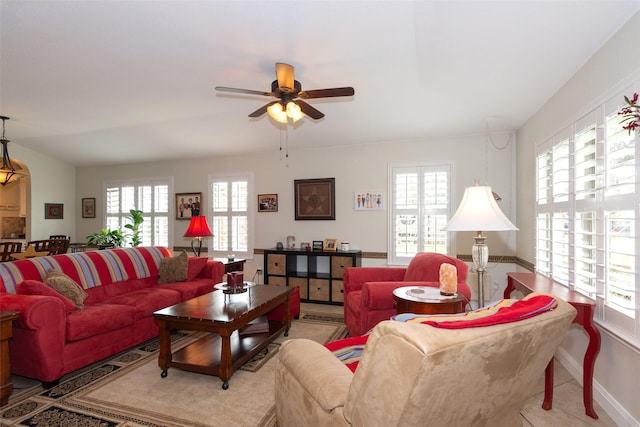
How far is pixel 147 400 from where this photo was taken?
2506 millimetres

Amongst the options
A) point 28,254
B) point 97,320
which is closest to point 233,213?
point 28,254

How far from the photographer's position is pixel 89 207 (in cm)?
750

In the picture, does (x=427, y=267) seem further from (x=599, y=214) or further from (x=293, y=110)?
(x=293, y=110)

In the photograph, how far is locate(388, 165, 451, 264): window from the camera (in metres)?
4.99

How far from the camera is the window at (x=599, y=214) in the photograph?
6.79 ft

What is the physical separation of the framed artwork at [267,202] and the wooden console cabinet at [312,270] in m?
0.79

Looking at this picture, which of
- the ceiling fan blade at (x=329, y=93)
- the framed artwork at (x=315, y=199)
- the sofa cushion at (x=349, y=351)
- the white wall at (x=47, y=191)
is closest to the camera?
the sofa cushion at (x=349, y=351)

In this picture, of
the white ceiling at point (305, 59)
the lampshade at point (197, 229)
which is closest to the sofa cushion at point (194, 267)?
the lampshade at point (197, 229)

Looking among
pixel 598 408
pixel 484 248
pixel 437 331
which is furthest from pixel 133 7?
pixel 598 408

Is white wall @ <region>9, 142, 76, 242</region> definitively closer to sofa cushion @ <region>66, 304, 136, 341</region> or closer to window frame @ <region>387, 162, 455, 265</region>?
sofa cushion @ <region>66, 304, 136, 341</region>

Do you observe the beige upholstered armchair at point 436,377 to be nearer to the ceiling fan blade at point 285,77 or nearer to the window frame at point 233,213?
the ceiling fan blade at point 285,77

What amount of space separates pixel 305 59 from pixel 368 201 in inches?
105

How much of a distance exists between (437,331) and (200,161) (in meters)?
6.24

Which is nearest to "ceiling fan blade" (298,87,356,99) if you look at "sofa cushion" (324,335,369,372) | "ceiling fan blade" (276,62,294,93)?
"ceiling fan blade" (276,62,294,93)
